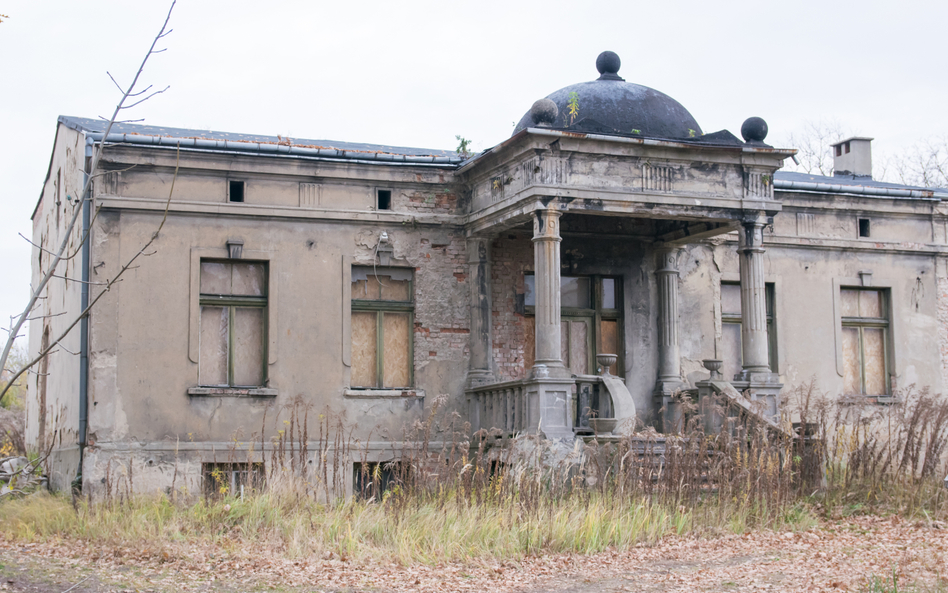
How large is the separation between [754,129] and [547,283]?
3.85m

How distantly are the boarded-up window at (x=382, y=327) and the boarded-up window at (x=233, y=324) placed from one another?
51.7 inches

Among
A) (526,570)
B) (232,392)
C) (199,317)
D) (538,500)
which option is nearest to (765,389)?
(538,500)

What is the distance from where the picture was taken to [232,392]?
13.2 meters

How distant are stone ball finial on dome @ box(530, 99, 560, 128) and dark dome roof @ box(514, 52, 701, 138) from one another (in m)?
0.91

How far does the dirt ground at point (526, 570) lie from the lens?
8227 mm

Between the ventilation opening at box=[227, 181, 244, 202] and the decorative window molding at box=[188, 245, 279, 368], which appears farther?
the ventilation opening at box=[227, 181, 244, 202]

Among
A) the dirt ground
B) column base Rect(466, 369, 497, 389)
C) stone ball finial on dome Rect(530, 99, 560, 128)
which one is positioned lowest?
the dirt ground

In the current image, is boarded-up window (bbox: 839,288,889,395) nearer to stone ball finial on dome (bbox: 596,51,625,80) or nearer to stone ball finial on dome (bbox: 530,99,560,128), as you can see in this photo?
stone ball finial on dome (bbox: 596,51,625,80)

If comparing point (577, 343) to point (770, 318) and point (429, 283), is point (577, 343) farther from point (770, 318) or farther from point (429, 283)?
point (770, 318)

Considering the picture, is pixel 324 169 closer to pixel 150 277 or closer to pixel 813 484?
pixel 150 277

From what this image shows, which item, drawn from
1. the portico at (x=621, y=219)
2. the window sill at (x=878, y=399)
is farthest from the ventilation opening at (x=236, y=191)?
the window sill at (x=878, y=399)

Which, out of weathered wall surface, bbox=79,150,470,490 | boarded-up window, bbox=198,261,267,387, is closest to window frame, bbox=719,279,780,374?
weathered wall surface, bbox=79,150,470,490

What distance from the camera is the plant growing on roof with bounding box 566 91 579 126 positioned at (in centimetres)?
1409

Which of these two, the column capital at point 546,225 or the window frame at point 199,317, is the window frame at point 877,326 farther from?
the window frame at point 199,317
